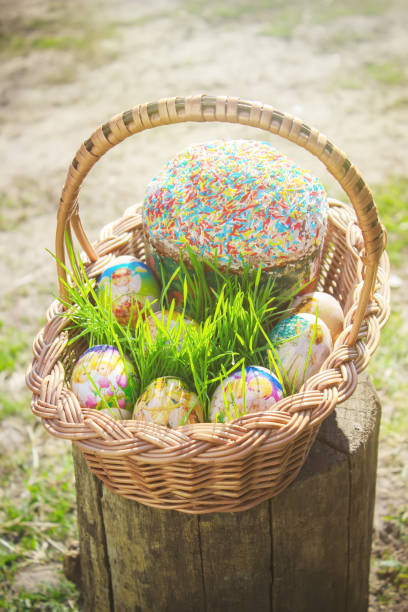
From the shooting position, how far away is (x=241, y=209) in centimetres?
167

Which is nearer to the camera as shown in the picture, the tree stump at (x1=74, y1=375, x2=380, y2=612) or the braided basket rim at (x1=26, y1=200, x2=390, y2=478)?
the braided basket rim at (x1=26, y1=200, x2=390, y2=478)

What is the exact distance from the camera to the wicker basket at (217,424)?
1219 mm

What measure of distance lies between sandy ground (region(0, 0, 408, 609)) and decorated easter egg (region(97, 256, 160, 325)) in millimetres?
1136

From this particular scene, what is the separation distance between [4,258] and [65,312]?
6.30 ft

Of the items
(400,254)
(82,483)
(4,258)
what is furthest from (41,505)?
(400,254)

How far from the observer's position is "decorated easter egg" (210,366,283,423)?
137 centimetres

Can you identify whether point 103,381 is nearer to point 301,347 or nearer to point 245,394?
point 245,394

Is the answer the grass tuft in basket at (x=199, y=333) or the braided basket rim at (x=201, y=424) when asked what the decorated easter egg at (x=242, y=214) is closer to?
the grass tuft in basket at (x=199, y=333)

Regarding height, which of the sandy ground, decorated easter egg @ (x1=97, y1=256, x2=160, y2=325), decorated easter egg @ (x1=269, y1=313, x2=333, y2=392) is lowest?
decorated easter egg @ (x1=269, y1=313, x2=333, y2=392)

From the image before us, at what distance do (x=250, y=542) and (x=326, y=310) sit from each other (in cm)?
61

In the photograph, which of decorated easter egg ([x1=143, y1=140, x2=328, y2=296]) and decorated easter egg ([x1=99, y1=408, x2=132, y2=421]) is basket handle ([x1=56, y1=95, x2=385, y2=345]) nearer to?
decorated easter egg ([x1=143, y1=140, x2=328, y2=296])

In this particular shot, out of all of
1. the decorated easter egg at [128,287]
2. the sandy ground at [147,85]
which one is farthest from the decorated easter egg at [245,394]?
the sandy ground at [147,85]

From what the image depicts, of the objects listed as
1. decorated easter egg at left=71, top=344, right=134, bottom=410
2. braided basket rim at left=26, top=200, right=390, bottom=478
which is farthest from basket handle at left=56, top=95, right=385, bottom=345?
decorated easter egg at left=71, top=344, right=134, bottom=410

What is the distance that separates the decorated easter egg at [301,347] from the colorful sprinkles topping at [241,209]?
0.73 ft
